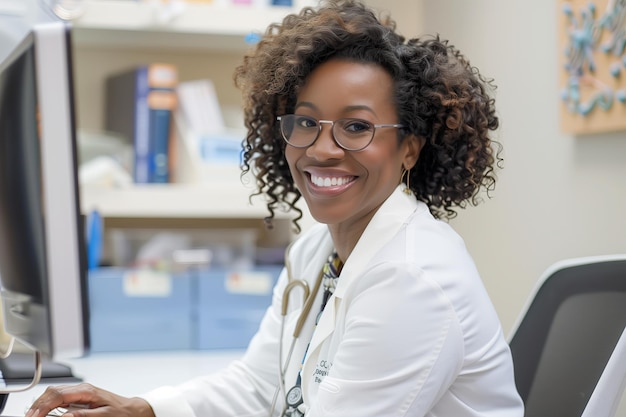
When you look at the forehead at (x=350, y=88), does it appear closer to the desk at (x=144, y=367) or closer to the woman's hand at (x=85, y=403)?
the woman's hand at (x=85, y=403)

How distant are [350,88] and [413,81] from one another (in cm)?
11

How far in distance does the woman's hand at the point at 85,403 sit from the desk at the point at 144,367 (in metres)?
0.32

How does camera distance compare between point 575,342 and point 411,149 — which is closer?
point 575,342

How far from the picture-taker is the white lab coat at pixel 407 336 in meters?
1.01

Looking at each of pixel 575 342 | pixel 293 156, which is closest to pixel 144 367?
pixel 293 156

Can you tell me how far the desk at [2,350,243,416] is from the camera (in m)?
1.63

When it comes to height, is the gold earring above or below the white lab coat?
above

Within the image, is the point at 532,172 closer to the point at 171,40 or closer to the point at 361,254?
the point at 361,254

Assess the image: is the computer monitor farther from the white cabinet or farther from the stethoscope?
the white cabinet

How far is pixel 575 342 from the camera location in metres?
1.14

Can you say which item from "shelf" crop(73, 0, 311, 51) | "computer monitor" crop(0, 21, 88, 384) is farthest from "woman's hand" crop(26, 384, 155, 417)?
"shelf" crop(73, 0, 311, 51)

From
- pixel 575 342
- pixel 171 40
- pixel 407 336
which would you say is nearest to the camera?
pixel 407 336

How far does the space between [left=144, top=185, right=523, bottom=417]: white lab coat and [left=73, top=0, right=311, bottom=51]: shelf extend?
100 centimetres

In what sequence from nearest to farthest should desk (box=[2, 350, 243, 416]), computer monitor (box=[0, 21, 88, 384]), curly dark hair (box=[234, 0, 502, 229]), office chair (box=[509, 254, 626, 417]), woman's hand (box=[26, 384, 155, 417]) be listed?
computer monitor (box=[0, 21, 88, 384]), office chair (box=[509, 254, 626, 417]), woman's hand (box=[26, 384, 155, 417]), curly dark hair (box=[234, 0, 502, 229]), desk (box=[2, 350, 243, 416])
